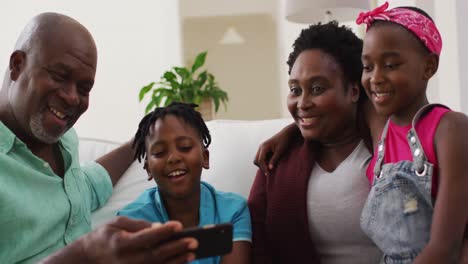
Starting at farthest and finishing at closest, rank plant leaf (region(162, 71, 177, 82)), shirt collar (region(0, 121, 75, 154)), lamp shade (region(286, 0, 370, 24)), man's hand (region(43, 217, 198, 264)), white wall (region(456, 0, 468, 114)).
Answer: plant leaf (region(162, 71, 177, 82)) < lamp shade (region(286, 0, 370, 24)) < white wall (region(456, 0, 468, 114)) < shirt collar (region(0, 121, 75, 154)) < man's hand (region(43, 217, 198, 264))

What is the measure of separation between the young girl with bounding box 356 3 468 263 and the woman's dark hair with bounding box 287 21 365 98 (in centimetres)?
13

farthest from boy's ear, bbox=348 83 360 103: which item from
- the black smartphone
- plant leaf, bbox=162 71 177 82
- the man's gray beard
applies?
plant leaf, bbox=162 71 177 82

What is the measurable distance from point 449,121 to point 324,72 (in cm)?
33

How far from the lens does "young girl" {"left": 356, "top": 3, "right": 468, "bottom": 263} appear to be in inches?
35.6

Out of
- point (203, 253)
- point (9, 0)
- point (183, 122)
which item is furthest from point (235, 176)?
point (9, 0)

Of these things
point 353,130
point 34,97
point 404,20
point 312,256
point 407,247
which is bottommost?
point 312,256

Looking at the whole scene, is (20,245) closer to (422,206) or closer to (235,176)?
(235,176)

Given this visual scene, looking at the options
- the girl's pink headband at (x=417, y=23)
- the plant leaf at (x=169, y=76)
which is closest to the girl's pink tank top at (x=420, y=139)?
the girl's pink headband at (x=417, y=23)

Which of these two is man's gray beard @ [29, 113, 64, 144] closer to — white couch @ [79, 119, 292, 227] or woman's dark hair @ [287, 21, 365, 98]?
white couch @ [79, 119, 292, 227]

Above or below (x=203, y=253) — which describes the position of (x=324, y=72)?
above

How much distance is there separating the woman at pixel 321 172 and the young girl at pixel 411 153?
0.10 metres

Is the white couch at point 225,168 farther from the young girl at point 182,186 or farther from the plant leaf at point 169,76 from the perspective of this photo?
the plant leaf at point 169,76

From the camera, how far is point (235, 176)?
4.94 feet

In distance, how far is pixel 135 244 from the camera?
0.73 metres
